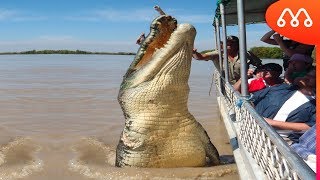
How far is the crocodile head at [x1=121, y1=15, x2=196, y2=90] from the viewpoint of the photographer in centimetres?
503

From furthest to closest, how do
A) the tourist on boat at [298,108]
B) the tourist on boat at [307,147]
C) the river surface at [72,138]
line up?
the river surface at [72,138]
the tourist on boat at [298,108]
the tourist on boat at [307,147]

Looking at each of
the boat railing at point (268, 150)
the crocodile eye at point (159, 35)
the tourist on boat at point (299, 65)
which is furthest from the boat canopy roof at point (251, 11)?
the boat railing at point (268, 150)

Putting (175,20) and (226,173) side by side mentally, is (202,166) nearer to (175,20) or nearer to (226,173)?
(226,173)

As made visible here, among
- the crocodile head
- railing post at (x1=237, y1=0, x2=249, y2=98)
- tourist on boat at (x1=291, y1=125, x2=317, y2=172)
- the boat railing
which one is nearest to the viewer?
the boat railing

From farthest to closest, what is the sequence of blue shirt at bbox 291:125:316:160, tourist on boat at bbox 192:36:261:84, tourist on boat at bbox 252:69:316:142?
tourist on boat at bbox 192:36:261:84 < tourist on boat at bbox 252:69:316:142 < blue shirt at bbox 291:125:316:160

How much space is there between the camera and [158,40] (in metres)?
5.21

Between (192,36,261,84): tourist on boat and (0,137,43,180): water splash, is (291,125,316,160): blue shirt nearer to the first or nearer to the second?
(0,137,43,180): water splash

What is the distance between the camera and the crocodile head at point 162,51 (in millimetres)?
5031

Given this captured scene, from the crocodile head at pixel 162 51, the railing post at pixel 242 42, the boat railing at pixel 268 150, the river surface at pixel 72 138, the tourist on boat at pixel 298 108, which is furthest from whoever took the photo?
the river surface at pixel 72 138

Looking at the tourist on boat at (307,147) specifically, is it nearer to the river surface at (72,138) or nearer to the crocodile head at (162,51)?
the river surface at (72,138)

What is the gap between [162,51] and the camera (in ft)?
16.6

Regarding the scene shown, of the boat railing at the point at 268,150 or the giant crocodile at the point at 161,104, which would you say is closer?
the boat railing at the point at 268,150

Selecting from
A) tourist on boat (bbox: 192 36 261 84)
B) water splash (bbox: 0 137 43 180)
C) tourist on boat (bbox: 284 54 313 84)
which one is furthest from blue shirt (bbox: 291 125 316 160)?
tourist on boat (bbox: 192 36 261 84)

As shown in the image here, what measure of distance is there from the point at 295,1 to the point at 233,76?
7.44 meters
